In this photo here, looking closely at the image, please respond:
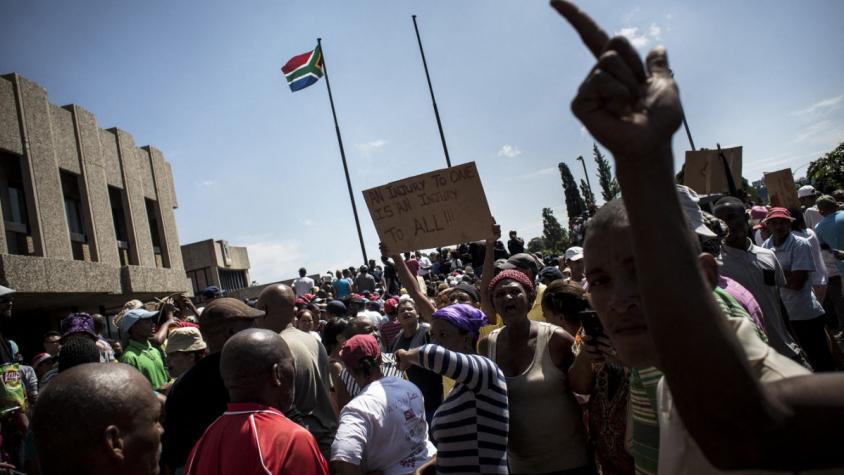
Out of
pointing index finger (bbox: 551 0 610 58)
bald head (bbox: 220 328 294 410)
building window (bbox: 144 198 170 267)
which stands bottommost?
bald head (bbox: 220 328 294 410)

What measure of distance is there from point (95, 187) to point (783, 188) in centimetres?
1995

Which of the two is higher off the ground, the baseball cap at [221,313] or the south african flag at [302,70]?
the south african flag at [302,70]

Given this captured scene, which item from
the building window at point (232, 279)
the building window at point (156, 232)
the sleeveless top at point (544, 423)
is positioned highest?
the building window at point (156, 232)

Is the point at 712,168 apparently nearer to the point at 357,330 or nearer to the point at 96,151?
the point at 357,330

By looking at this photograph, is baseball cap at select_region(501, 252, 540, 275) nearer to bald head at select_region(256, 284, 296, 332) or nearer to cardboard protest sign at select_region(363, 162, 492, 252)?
cardboard protest sign at select_region(363, 162, 492, 252)

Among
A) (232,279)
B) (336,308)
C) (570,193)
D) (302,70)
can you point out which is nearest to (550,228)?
(570,193)

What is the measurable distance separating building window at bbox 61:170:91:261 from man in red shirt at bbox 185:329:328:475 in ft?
58.3

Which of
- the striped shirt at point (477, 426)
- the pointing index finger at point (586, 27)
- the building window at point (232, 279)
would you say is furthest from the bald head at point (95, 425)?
the building window at point (232, 279)

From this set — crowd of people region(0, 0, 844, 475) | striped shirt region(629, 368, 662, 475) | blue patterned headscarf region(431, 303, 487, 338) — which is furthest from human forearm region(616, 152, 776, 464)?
blue patterned headscarf region(431, 303, 487, 338)

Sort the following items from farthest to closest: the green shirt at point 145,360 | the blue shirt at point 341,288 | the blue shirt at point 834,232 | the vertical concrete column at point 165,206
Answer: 1. the vertical concrete column at point 165,206
2. the blue shirt at point 341,288
3. the blue shirt at point 834,232
4. the green shirt at point 145,360

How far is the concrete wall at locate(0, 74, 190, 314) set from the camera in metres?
14.3

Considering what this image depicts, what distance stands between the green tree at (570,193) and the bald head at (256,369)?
2366 inches

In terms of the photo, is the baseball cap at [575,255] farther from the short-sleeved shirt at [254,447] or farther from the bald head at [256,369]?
the short-sleeved shirt at [254,447]

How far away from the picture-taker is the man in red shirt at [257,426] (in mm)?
2439
